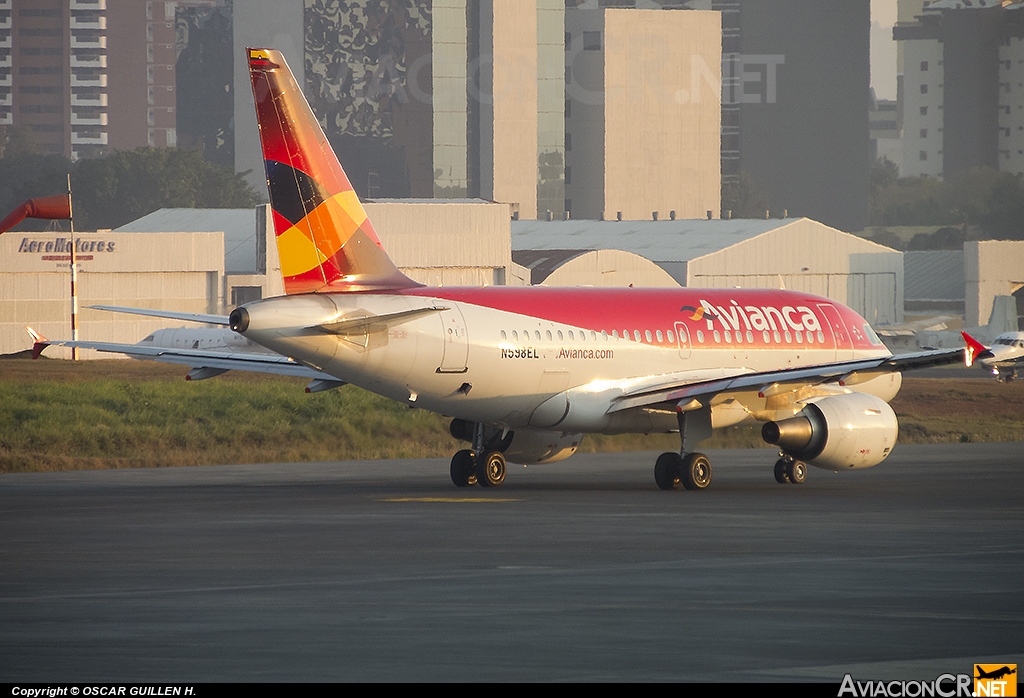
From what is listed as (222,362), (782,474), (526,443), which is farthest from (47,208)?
(782,474)

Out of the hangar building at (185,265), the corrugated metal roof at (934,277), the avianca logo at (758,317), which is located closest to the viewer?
the avianca logo at (758,317)

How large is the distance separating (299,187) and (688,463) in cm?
987

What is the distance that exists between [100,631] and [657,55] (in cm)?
18531

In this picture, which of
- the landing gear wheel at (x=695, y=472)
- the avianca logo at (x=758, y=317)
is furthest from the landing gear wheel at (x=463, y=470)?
the avianca logo at (x=758, y=317)

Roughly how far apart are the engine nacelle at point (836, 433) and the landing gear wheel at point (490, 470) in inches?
227

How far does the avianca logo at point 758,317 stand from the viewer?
39.8 metres

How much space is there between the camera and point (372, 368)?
33.3 meters

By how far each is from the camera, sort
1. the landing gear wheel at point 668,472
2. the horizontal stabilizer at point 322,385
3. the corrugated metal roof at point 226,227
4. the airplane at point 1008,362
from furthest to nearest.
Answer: the corrugated metal roof at point 226,227 → the airplane at point 1008,362 → the horizontal stabilizer at point 322,385 → the landing gear wheel at point 668,472

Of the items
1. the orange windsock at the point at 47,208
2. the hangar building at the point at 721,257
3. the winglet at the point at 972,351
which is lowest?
the winglet at the point at 972,351

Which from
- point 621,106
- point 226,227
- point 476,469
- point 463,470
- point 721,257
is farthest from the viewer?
point 621,106

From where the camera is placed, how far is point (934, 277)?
157 meters

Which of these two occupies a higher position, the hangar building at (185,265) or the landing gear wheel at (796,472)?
the hangar building at (185,265)

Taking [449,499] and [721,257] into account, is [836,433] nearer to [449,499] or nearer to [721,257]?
[449,499]

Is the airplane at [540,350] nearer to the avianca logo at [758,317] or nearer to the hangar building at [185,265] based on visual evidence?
the avianca logo at [758,317]
